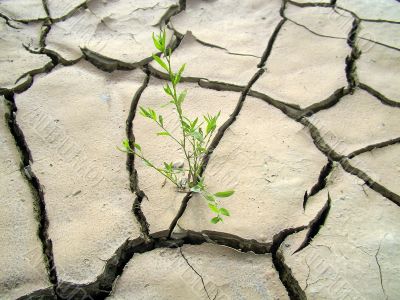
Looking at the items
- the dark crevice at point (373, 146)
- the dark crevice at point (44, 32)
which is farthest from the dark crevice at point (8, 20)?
the dark crevice at point (373, 146)

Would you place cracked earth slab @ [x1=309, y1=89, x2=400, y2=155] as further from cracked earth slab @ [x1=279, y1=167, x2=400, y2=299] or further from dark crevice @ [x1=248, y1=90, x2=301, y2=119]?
cracked earth slab @ [x1=279, y1=167, x2=400, y2=299]

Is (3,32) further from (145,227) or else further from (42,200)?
(145,227)

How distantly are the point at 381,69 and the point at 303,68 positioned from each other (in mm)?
475

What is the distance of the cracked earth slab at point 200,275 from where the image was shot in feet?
4.44

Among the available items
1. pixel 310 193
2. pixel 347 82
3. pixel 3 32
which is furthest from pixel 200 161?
pixel 3 32

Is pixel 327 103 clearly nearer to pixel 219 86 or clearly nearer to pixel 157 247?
pixel 219 86

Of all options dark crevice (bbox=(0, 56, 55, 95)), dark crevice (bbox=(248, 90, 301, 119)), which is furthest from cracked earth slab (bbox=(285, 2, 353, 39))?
dark crevice (bbox=(0, 56, 55, 95))

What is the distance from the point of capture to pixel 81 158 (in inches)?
69.7

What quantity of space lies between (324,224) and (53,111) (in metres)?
1.56

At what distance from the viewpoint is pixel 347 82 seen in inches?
80.8

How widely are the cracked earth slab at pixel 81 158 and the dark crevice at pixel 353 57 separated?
50.2 inches

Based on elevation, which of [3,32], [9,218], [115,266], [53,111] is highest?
[3,32]

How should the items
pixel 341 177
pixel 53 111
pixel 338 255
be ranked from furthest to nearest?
pixel 53 111 → pixel 341 177 → pixel 338 255

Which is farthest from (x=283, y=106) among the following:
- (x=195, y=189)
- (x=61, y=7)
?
(x=61, y=7)
